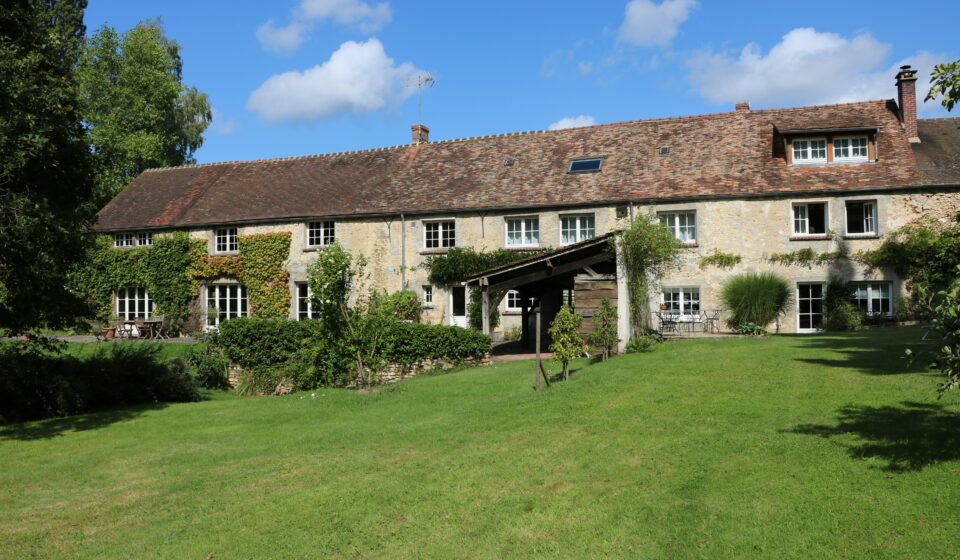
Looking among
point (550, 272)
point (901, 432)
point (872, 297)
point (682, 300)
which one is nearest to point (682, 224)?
point (682, 300)

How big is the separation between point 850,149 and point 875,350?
1177 centimetres

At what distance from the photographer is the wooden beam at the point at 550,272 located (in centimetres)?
1776

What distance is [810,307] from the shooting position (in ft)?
73.2

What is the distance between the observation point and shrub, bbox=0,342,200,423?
549 inches

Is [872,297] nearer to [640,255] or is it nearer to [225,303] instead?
[640,255]

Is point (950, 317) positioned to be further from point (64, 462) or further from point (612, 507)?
point (64, 462)

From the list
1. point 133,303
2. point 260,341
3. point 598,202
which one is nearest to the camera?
point 260,341

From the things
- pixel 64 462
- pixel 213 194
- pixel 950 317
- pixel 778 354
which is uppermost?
pixel 213 194

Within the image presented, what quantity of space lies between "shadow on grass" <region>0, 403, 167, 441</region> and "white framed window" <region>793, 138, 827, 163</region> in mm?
20796

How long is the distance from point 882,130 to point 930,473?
20735 millimetres

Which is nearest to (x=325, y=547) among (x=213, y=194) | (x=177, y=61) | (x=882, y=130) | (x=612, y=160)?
(x=612, y=160)

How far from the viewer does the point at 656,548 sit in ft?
18.3

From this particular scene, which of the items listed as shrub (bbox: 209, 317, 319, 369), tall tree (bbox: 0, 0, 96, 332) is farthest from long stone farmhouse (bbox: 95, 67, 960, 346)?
tall tree (bbox: 0, 0, 96, 332)

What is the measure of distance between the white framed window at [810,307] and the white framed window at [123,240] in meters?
26.6
